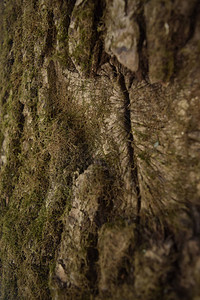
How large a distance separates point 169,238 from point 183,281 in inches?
13.0

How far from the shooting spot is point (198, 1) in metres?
1.51

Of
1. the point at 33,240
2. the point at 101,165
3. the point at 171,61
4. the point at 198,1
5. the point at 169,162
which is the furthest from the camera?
the point at 33,240

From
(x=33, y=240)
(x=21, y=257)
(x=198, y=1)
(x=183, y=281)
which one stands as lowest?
(x=21, y=257)

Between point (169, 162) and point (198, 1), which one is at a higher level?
point (198, 1)

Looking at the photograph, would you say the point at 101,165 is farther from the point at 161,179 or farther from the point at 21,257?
the point at 21,257

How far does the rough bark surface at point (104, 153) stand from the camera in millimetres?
1678

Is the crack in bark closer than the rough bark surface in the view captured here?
No

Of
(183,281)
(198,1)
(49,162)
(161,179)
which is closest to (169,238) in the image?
(183,281)

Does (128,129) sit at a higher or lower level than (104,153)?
higher

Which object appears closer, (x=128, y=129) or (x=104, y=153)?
(x=128, y=129)

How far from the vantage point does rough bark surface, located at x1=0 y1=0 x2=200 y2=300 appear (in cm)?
168

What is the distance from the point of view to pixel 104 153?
2.28 meters

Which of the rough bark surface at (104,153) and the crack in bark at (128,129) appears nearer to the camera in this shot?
the rough bark surface at (104,153)

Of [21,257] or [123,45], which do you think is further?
[21,257]
